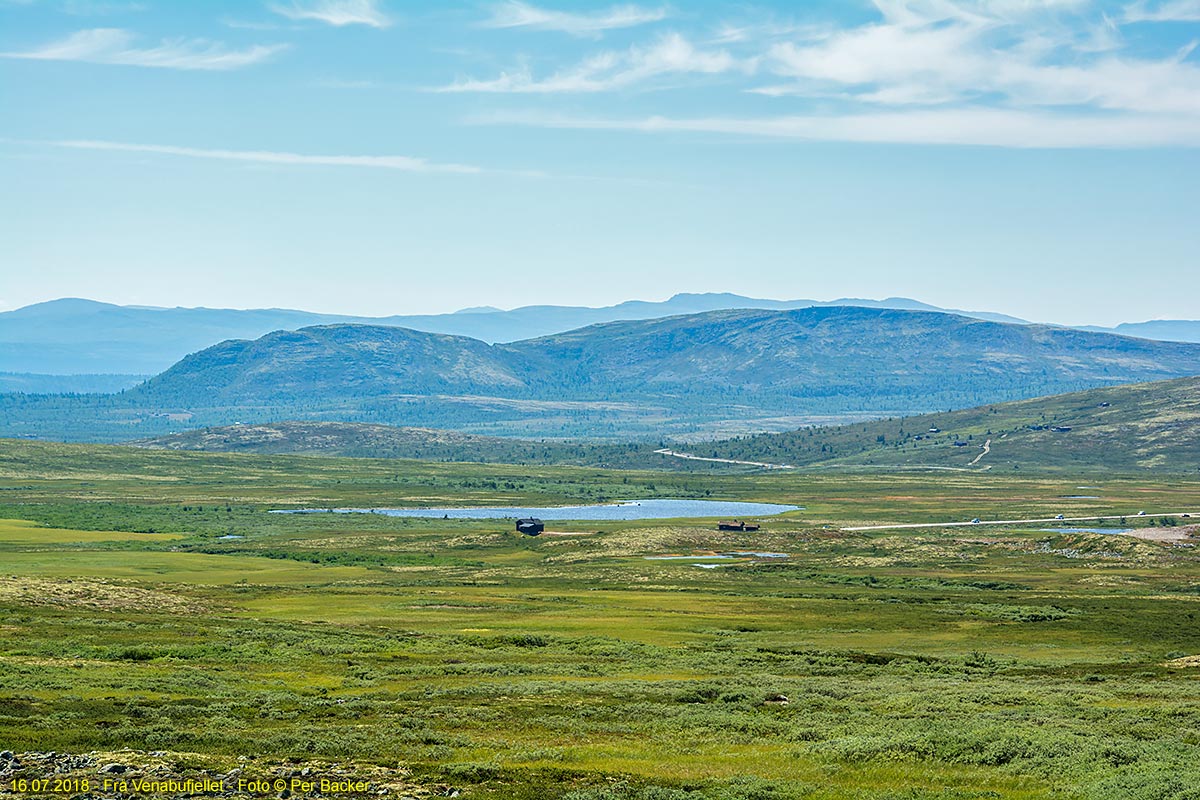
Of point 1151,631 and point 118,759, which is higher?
point 118,759

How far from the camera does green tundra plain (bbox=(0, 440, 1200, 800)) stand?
37812 mm

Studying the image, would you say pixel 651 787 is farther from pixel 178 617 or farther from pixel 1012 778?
pixel 178 617

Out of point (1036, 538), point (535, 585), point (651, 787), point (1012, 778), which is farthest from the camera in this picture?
point (1036, 538)

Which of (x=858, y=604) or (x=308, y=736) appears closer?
(x=308, y=736)

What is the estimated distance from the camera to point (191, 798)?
31438mm

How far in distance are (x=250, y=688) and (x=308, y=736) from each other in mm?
11576

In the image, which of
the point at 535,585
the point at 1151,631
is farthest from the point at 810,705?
the point at 535,585

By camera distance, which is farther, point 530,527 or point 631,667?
point 530,527

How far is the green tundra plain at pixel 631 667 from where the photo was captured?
37812 mm

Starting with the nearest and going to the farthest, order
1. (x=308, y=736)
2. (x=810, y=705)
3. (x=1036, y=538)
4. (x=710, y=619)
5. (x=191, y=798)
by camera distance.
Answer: (x=191, y=798), (x=308, y=736), (x=810, y=705), (x=710, y=619), (x=1036, y=538)

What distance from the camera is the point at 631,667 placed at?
2426 inches

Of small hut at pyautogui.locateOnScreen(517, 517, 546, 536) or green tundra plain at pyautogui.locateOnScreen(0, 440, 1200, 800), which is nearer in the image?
green tundra plain at pyautogui.locateOnScreen(0, 440, 1200, 800)

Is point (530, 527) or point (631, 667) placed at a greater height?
point (631, 667)

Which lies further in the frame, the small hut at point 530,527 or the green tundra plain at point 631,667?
the small hut at point 530,527
